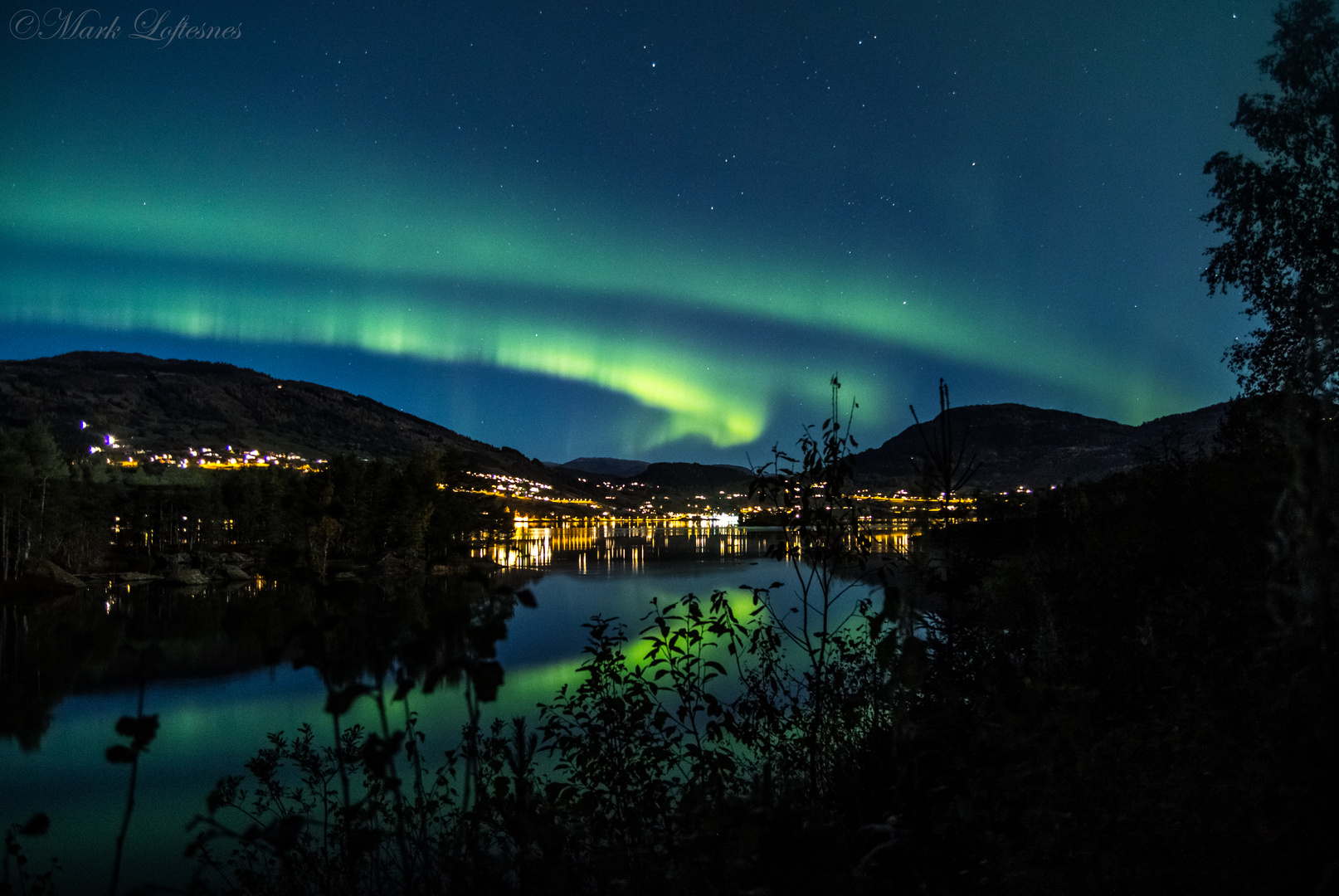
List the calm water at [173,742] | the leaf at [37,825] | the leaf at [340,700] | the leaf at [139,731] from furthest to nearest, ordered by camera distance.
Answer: the calm water at [173,742]
the leaf at [37,825]
the leaf at [139,731]
the leaf at [340,700]

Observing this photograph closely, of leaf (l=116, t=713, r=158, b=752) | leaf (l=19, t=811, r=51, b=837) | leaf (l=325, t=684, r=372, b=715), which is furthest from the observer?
leaf (l=19, t=811, r=51, b=837)

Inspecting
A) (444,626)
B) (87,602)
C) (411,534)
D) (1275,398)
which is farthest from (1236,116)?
(411,534)

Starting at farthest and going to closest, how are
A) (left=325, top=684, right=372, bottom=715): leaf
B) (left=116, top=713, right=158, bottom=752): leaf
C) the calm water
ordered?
the calm water < (left=116, top=713, right=158, bottom=752): leaf < (left=325, top=684, right=372, bottom=715): leaf

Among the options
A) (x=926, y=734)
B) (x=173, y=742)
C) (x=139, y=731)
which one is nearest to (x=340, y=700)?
(x=139, y=731)

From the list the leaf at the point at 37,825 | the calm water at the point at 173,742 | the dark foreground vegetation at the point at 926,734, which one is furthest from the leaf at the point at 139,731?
the calm water at the point at 173,742

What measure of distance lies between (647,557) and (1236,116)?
81579 millimetres

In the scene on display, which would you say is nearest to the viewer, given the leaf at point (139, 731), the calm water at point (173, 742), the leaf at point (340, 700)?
the leaf at point (340, 700)

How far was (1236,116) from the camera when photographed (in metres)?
16.1

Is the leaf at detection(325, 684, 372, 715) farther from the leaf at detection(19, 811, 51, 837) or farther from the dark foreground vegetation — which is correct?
the leaf at detection(19, 811, 51, 837)

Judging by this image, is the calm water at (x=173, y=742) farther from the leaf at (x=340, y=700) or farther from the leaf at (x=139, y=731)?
the leaf at (x=340, y=700)

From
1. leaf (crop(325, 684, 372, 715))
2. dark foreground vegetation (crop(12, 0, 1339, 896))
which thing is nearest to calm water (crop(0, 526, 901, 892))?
dark foreground vegetation (crop(12, 0, 1339, 896))

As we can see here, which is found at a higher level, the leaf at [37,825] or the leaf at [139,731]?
the leaf at [139,731]

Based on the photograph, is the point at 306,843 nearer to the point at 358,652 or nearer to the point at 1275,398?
the point at 358,652

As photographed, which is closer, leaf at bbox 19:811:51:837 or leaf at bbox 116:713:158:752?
leaf at bbox 116:713:158:752
